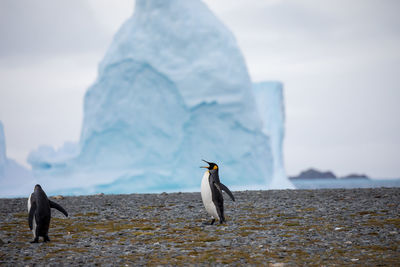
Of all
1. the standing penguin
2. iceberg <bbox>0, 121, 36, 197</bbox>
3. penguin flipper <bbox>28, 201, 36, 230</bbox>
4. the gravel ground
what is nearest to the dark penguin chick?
penguin flipper <bbox>28, 201, 36, 230</bbox>

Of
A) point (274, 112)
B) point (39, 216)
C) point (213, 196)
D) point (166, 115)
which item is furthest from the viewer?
point (274, 112)

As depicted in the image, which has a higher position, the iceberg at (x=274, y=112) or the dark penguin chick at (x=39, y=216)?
the iceberg at (x=274, y=112)

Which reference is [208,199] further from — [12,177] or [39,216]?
[12,177]

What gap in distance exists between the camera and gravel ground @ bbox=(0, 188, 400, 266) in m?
5.22

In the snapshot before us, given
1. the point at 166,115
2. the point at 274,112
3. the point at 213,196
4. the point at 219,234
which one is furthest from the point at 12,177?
the point at 219,234

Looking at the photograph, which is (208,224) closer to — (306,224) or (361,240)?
(306,224)

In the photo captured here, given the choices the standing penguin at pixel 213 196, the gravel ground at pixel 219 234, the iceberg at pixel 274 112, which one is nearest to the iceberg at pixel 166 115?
the iceberg at pixel 274 112

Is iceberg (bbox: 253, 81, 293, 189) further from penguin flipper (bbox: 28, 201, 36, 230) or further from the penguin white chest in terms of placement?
penguin flipper (bbox: 28, 201, 36, 230)

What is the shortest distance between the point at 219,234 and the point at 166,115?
16.4m

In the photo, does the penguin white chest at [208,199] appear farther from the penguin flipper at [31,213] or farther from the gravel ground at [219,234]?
the penguin flipper at [31,213]

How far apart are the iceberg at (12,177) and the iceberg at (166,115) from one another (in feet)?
4.99

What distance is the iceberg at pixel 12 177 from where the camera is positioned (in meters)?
24.3

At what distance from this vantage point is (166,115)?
22609mm

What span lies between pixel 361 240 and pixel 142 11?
20.4 m
